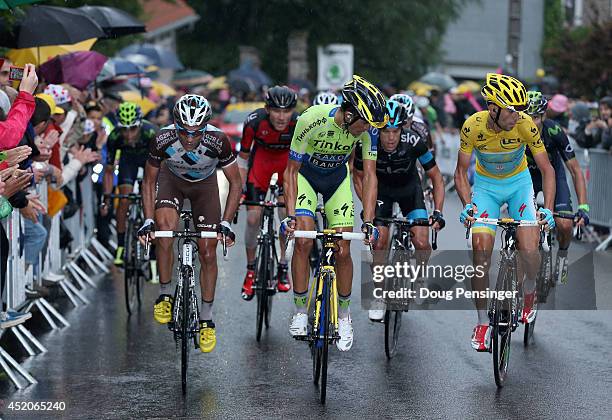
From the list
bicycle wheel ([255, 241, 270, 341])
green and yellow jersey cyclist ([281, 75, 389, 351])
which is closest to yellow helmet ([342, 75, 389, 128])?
green and yellow jersey cyclist ([281, 75, 389, 351])

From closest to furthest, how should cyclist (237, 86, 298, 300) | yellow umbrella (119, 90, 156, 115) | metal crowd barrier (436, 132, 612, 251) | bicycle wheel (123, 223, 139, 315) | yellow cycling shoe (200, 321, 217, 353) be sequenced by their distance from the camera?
yellow cycling shoe (200, 321, 217, 353)
cyclist (237, 86, 298, 300)
bicycle wheel (123, 223, 139, 315)
metal crowd barrier (436, 132, 612, 251)
yellow umbrella (119, 90, 156, 115)

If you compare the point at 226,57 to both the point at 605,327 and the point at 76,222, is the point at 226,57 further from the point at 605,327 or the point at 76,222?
the point at 605,327

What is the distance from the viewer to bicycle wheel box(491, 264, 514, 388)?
9.19 metres

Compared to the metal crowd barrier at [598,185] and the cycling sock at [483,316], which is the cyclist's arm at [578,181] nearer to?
the cycling sock at [483,316]

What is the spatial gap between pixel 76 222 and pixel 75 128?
114 centimetres

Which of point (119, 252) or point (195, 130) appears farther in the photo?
point (119, 252)

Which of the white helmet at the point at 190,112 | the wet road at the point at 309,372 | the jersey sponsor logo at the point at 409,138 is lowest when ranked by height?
the wet road at the point at 309,372

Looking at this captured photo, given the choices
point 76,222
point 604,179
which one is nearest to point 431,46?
point 604,179

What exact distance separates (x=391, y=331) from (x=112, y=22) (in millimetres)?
8669

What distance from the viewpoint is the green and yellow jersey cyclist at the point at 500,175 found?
955 cm

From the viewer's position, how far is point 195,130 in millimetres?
9484

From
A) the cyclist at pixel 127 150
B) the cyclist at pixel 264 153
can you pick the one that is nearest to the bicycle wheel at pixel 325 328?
the cyclist at pixel 264 153

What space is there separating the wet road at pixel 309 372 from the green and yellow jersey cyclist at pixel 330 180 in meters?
0.59

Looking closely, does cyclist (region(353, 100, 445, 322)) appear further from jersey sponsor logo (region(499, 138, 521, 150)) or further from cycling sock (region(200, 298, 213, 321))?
cycling sock (region(200, 298, 213, 321))
